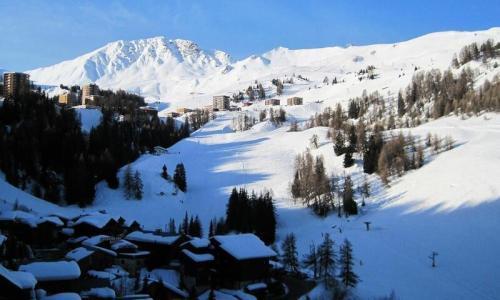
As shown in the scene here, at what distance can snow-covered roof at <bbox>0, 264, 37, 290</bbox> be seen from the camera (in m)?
22.7

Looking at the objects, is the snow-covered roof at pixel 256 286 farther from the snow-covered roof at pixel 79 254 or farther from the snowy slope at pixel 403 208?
the snow-covered roof at pixel 79 254

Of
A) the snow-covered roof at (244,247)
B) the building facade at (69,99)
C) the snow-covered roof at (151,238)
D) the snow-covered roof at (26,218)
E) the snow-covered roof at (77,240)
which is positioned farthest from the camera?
the building facade at (69,99)

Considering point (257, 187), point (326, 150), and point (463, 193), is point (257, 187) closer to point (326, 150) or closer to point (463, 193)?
point (326, 150)

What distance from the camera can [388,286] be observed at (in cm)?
4353

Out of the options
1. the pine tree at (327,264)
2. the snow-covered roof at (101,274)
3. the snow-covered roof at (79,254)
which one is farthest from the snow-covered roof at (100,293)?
the pine tree at (327,264)

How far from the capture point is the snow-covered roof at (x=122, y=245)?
4600 centimetres

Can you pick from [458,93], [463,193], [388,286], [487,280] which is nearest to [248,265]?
[388,286]

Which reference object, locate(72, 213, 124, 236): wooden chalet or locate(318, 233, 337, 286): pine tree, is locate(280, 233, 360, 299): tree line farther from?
locate(72, 213, 124, 236): wooden chalet

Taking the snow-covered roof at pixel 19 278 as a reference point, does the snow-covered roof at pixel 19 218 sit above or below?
below

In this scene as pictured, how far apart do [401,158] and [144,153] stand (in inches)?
2227

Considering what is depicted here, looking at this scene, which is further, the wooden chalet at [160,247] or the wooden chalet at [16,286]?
the wooden chalet at [160,247]

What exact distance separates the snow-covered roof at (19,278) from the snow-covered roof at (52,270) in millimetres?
5098

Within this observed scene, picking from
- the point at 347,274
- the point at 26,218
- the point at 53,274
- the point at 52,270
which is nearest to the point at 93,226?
the point at 26,218

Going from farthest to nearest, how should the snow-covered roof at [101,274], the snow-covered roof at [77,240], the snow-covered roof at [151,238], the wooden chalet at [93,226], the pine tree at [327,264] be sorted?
the wooden chalet at [93,226] → the snow-covered roof at [77,240] → the snow-covered roof at [151,238] → the pine tree at [327,264] → the snow-covered roof at [101,274]
